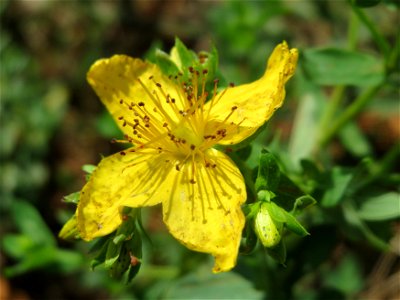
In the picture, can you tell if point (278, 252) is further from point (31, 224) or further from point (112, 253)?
point (31, 224)

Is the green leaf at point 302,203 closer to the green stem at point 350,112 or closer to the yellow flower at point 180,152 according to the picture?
the yellow flower at point 180,152

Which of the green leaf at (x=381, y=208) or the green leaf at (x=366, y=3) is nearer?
the green leaf at (x=366, y=3)

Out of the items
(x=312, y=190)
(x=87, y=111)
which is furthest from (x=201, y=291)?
(x=87, y=111)

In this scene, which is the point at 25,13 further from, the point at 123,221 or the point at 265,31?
the point at 123,221

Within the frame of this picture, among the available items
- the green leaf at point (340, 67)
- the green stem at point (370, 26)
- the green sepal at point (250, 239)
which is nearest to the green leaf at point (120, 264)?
the green sepal at point (250, 239)

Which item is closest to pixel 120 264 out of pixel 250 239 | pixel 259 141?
pixel 250 239

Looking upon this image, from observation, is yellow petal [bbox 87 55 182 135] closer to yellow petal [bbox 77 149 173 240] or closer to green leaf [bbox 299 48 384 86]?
yellow petal [bbox 77 149 173 240]
